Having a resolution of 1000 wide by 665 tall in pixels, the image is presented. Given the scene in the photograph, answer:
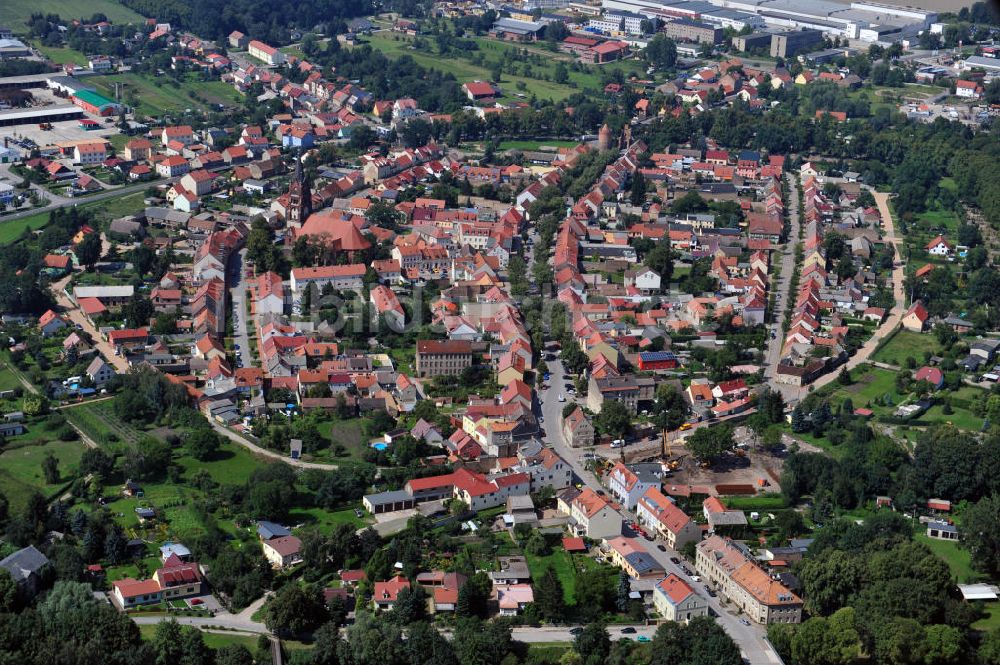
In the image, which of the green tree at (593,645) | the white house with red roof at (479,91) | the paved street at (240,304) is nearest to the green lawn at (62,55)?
the white house with red roof at (479,91)

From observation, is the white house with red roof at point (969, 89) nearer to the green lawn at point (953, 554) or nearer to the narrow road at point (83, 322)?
the green lawn at point (953, 554)

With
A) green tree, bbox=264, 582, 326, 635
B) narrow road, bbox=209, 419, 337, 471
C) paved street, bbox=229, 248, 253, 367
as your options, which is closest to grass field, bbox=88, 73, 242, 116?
paved street, bbox=229, 248, 253, 367

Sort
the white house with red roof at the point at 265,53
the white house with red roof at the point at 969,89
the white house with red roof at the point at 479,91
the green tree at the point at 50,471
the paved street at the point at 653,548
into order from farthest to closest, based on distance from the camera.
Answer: the white house with red roof at the point at 265,53
the white house with red roof at the point at 969,89
the white house with red roof at the point at 479,91
the green tree at the point at 50,471
the paved street at the point at 653,548

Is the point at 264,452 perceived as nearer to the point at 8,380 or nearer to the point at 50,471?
the point at 50,471

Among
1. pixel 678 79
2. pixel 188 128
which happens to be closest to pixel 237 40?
pixel 188 128

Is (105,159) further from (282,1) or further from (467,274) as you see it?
(282,1)

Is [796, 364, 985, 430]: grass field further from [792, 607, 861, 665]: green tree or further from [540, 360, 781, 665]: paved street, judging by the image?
[792, 607, 861, 665]: green tree
